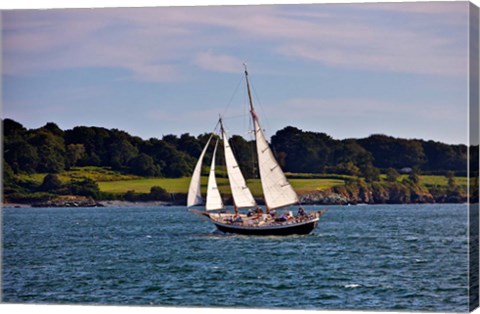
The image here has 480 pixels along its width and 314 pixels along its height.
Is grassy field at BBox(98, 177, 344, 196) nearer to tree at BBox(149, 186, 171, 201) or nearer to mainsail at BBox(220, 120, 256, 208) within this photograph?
tree at BBox(149, 186, 171, 201)

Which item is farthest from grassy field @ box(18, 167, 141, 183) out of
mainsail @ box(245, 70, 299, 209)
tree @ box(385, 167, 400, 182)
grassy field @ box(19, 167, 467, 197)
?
tree @ box(385, 167, 400, 182)

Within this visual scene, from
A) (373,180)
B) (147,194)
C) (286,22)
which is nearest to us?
(286,22)

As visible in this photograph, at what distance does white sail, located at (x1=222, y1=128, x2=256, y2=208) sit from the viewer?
39531 millimetres

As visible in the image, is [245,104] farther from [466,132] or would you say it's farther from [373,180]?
[466,132]

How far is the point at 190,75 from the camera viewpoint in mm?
35312

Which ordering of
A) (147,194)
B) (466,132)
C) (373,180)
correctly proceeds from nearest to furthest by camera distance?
1. (466,132)
2. (373,180)
3. (147,194)

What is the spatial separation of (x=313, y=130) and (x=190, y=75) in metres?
3.34

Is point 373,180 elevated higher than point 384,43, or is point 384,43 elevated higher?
point 384,43

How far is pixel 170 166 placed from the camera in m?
37.8

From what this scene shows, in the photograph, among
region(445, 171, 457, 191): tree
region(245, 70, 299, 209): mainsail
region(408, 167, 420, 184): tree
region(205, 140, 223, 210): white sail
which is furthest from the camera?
region(205, 140, 223, 210): white sail

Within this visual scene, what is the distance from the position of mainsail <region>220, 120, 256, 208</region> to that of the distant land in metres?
0.41

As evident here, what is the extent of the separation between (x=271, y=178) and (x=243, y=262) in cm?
360

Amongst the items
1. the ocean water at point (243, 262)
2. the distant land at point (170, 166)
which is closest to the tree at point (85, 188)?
the distant land at point (170, 166)

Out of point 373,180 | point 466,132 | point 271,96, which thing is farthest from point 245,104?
point 466,132
